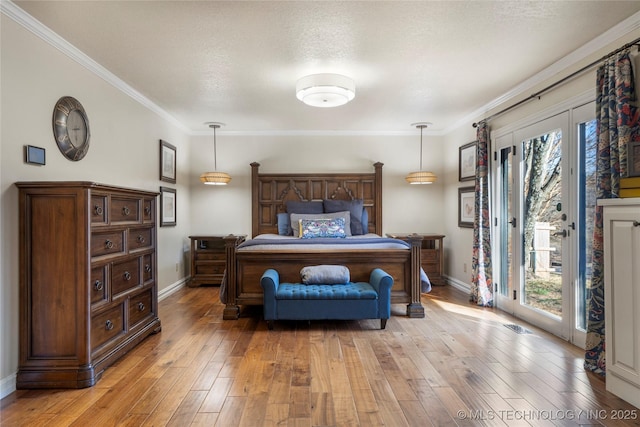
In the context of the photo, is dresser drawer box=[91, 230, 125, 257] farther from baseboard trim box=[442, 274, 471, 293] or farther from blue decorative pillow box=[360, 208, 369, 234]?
baseboard trim box=[442, 274, 471, 293]

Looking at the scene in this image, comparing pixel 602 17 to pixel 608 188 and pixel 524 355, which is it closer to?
pixel 608 188

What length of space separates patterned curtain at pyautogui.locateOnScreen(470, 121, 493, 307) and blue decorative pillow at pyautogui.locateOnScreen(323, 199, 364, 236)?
1.77 meters

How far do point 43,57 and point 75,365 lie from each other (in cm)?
220

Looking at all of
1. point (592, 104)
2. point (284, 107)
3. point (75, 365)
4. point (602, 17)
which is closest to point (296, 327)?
point (75, 365)

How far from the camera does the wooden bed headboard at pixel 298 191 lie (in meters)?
5.88

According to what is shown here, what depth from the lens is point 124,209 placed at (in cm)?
287

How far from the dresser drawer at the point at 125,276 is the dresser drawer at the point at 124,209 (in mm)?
339

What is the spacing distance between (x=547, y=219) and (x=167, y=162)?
467 cm

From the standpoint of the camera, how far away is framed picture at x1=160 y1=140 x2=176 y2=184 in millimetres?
4742

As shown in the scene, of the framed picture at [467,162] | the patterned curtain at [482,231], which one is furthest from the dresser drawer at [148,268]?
the framed picture at [467,162]

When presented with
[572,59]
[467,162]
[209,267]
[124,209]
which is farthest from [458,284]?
[124,209]

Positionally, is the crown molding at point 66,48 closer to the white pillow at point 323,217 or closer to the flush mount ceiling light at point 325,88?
the flush mount ceiling light at point 325,88

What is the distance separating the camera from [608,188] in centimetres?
250

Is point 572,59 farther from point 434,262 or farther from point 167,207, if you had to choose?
point 167,207
